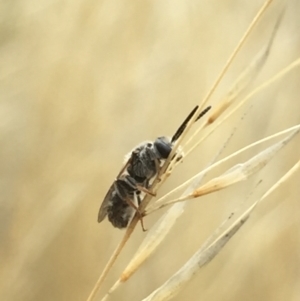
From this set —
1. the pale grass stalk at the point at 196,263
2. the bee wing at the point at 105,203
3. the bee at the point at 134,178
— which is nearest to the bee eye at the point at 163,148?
the bee at the point at 134,178

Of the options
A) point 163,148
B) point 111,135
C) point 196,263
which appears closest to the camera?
point 196,263

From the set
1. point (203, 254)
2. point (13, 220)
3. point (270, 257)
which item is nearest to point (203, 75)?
point (270, 257)

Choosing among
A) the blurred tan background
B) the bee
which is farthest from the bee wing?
the blurred tan background

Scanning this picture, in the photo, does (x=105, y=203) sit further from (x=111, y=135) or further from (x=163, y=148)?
(x=111, y=135)

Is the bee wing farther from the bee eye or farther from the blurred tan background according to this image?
the blurred tan background

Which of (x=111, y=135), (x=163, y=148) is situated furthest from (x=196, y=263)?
(x=111, y=135)

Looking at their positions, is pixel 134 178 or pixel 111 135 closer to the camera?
pixel 134 178

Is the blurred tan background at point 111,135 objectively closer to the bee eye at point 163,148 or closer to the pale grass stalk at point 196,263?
the bee eye at point 163,148
